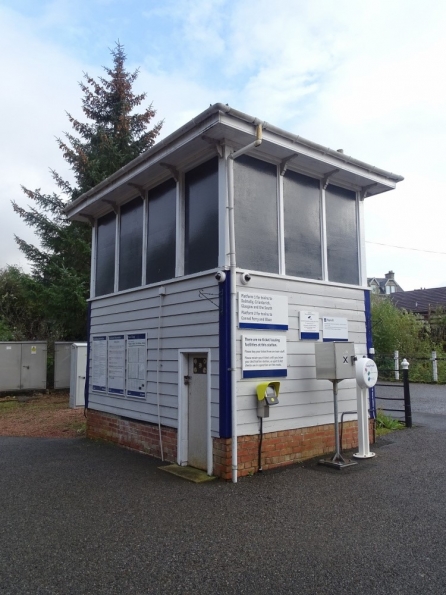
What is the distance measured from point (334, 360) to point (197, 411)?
83.9 inches

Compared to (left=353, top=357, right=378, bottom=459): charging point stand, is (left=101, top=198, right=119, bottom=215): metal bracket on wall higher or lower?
higher

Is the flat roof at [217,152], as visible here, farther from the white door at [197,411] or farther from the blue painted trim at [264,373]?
the blue painted trim at [264,373]

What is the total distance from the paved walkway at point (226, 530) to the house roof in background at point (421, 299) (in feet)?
102

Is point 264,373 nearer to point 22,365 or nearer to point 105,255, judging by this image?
point 105,255

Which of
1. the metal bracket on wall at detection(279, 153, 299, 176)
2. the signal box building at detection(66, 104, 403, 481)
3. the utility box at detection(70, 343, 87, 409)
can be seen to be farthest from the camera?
the utility box at detection(70, 343, 87, 409)

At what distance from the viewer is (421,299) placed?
39.0m

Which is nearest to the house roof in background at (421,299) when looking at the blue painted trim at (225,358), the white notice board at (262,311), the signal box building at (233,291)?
the signal box building at (233,291)

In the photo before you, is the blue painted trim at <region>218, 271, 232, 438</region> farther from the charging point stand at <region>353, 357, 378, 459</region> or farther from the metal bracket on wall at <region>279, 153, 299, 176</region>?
the charging point stand at <region>353, 357, 378, 459</region>

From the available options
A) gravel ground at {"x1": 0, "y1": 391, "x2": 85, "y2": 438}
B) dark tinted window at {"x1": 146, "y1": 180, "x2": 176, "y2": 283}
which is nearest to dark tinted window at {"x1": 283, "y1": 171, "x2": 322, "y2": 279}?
dark tinted window at {"x1": 146, "y1": 180, "x2": 176, "y2": 283}

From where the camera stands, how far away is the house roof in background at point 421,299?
3634 cm

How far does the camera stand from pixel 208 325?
22.6 ft

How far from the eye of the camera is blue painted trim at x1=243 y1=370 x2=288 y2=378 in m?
6.67

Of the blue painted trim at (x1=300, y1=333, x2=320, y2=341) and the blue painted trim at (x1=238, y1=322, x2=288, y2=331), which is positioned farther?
the blue painted trim at (x1=300, y1=333, x2=320, y2=341)

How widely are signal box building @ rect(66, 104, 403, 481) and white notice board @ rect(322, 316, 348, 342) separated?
31mm
